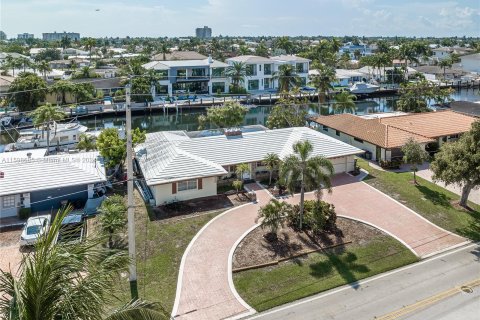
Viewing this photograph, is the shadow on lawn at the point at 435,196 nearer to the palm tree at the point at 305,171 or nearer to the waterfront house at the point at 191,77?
the palm tree at the point at 305,171

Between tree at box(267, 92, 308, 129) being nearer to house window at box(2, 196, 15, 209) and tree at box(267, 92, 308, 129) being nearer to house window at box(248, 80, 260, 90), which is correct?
house window at box(2, 196, 15, 209)

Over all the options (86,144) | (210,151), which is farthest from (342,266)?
(86,144)

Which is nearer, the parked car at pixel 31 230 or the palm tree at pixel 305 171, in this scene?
the parked car at pixel 31 230

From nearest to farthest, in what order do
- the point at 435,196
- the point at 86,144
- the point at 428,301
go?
1. the point at 428,301
2. the point at 435,196
3. the point at 86,144

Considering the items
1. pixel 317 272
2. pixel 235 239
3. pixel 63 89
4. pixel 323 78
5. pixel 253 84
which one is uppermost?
pixel 323 78

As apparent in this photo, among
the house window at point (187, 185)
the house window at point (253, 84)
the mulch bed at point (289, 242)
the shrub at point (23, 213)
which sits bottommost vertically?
the mulch bed at point (289, 242)

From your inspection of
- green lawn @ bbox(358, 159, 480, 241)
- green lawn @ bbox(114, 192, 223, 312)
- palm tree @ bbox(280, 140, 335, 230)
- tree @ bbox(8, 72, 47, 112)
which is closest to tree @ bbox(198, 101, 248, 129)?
green lawn @ bbox(358, 159, 480, 241)

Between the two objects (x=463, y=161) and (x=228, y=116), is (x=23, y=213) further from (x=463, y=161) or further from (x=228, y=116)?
(x=463, y=161)

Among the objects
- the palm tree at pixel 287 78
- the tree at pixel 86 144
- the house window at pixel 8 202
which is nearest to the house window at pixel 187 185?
the house window at pixel 8 202
